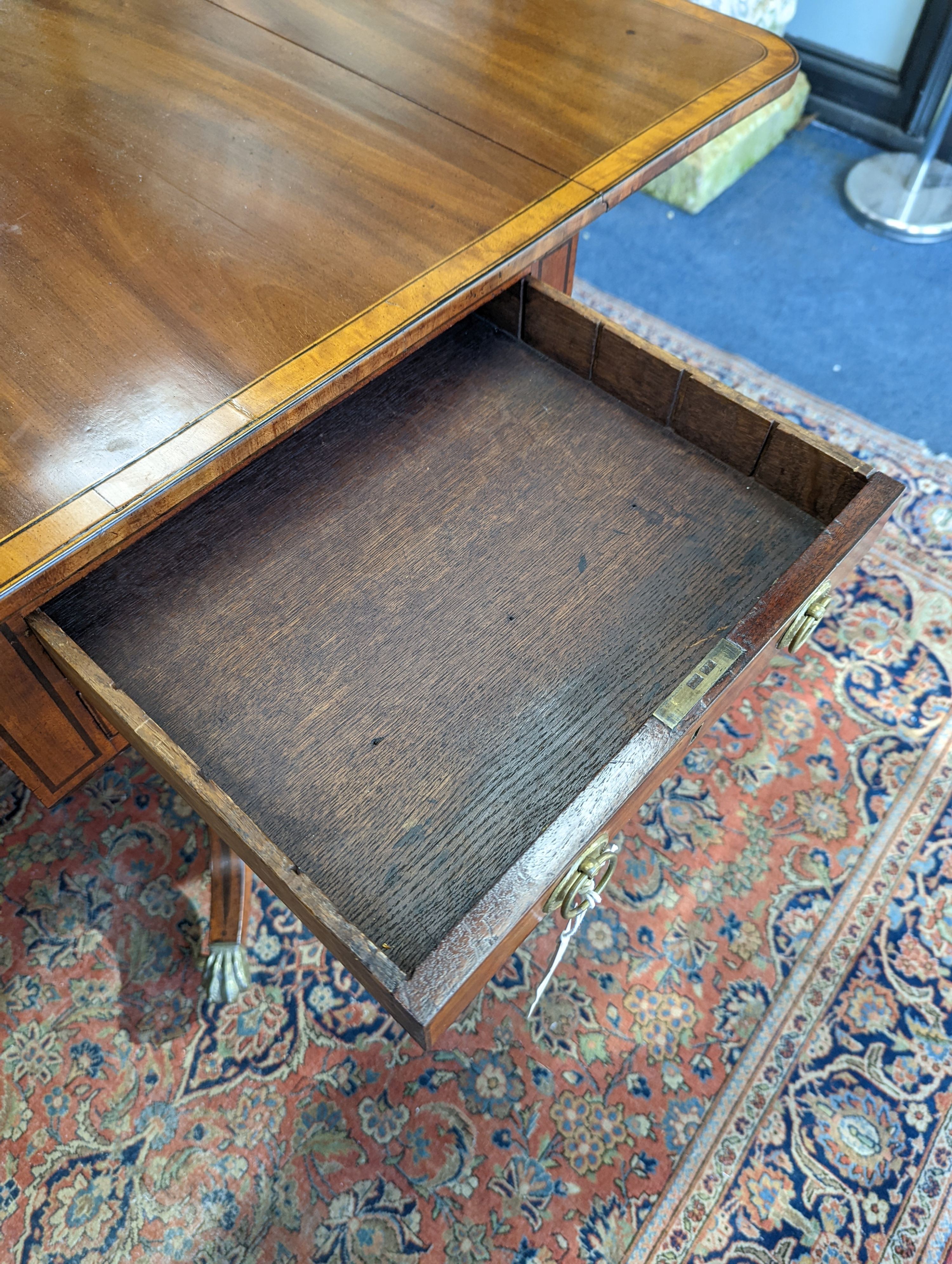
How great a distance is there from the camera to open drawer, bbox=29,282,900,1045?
616 millimetres

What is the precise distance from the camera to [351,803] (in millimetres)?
665

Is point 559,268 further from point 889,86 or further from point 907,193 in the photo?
point 889,86

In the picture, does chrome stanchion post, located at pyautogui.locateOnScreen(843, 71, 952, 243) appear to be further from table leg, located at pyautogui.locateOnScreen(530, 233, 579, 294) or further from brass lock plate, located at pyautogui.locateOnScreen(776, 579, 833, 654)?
brass lock plate, located at pyautogui.locateOnScreen(776, 579, 833, 654)

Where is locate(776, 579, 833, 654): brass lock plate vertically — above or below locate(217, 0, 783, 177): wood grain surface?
below

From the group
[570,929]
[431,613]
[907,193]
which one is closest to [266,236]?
[431,613]

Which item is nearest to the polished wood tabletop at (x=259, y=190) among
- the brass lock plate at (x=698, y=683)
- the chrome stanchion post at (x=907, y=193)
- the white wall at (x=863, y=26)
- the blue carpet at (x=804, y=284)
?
the brass lock plate at (x=698, y=683)

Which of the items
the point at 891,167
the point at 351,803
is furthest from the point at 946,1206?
the point at 891,167

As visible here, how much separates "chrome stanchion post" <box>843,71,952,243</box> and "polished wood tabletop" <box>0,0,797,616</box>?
0.96 meters

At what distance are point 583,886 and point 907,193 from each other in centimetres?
181

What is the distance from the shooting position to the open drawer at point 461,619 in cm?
62

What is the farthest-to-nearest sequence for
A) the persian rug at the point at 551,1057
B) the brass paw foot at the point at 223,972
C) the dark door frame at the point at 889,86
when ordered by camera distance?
the dark door frame at the point at 889,86 < the brass paw foot at the point at 223,972 < the persian rug at the point at 551,1057

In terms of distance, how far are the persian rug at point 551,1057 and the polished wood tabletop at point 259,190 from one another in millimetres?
A: 556

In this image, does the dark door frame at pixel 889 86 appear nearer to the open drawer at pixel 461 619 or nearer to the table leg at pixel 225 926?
the open drawer at pixel 461 619

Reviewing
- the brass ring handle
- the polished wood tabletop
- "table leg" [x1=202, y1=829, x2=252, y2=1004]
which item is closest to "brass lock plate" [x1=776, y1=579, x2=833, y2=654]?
the brass ring handle
